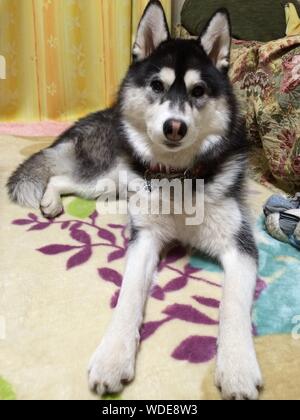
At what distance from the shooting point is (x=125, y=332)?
110cm

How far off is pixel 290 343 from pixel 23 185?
1342mm

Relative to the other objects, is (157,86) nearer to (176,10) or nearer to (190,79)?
(190,79)

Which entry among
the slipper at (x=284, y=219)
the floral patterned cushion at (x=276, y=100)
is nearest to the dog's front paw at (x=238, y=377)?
the slipper at (x=284, y=219)

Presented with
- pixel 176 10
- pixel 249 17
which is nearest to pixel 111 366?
pixel 249 17

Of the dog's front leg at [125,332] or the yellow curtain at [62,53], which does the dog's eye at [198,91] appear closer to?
the dog's front leg at [125,332]

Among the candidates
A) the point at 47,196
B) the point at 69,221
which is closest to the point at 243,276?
the point at 69,221

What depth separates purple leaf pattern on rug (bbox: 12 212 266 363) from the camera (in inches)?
45.9

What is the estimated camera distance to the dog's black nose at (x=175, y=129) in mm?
1269

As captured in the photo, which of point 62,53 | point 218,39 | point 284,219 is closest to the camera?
point 218,39

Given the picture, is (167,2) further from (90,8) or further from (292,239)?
(292,239)

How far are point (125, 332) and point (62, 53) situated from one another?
2387 millimetres

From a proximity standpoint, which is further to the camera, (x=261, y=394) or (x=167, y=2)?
(x=167, y=2)

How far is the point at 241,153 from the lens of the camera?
163cm

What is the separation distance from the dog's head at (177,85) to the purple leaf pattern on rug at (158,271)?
45 centimetres
